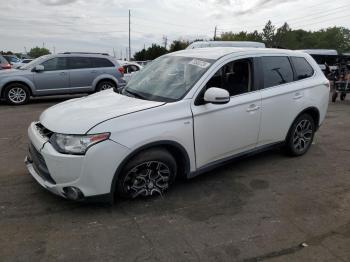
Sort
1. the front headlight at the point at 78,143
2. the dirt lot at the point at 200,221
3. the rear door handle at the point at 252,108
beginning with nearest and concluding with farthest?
1. the dirt lot at the point at 200,221
2. the front headlight at the point at 78,143
3. the rear door handle at the point at 252,108

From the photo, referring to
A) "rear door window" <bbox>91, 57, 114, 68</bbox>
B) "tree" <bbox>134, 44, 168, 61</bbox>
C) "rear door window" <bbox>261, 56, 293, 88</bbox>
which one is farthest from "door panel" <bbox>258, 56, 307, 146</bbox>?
"tree" <bbox>134, 44, 168, 61</bbox>

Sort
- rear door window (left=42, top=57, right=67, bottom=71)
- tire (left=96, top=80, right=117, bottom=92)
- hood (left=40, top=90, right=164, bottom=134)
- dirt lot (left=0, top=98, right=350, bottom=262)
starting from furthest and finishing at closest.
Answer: tire (left=96, top=80, right=117, bottom=92), rear door window (left=42, top=57, right=67, bottom=71), hood (left=40, top=90, right=164, bottom=134), dirt lot (left=0, top=98, right=350, bottom=262)

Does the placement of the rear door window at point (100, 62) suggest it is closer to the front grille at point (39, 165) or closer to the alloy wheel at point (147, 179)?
the front grille at point (39, 165)

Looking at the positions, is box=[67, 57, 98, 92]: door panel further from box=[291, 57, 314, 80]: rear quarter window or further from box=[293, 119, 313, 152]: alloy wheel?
box=[293, 119, 313, 152]: alloy wheel

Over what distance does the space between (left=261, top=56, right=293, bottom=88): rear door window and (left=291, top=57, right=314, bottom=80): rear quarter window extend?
14cm

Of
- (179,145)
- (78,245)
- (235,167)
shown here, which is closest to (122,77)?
(235,167)

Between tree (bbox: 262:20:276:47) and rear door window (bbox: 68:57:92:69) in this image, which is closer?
rear door window (bbox: 68:57:92:69)

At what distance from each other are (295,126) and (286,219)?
208cm

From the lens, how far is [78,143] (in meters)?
3.56

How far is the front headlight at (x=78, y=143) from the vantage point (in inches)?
139

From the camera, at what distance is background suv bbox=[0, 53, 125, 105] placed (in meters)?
11.6

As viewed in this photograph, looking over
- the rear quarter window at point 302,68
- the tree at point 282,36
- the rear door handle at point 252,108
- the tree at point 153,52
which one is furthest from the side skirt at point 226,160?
the tree at point 282,36

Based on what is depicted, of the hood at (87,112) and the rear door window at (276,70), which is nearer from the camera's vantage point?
the hood at (87,112)

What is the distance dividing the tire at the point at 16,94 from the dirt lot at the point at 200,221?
705 cm
